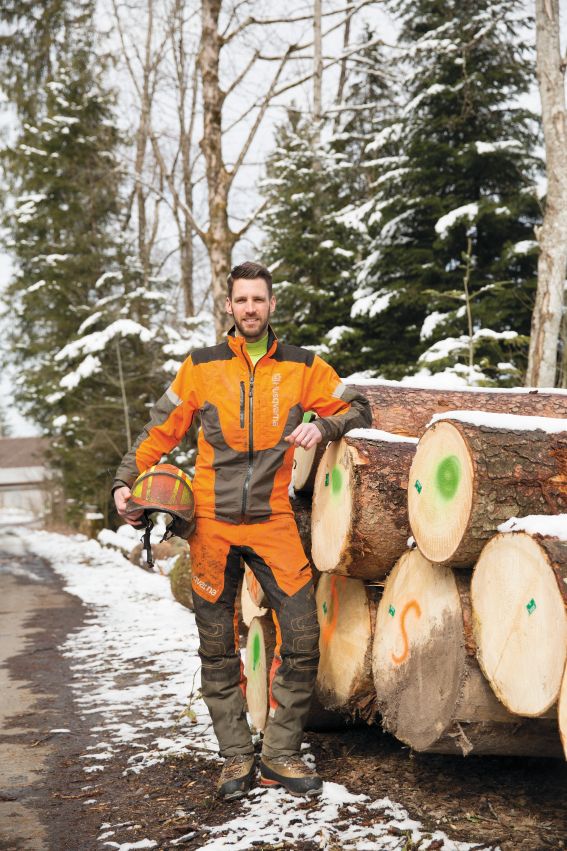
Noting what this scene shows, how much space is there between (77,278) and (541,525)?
17939mm

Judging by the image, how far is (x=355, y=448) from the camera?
11.7 feet

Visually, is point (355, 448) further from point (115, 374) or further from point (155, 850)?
point (115, 374)

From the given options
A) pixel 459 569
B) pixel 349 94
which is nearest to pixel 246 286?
pixel 459 569

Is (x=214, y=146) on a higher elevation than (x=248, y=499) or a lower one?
higher

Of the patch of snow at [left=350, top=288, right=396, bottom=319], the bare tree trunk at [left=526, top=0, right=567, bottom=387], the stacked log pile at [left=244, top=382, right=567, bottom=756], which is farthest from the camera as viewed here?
the patch of snow at [left=350, top=288, right=396, bottom=319]

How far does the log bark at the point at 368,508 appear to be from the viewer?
3.50 metres

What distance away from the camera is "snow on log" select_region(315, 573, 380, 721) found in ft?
12.3

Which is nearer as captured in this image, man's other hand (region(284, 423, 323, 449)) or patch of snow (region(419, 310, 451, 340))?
man's other hand (region(284, 423, 323, 449))

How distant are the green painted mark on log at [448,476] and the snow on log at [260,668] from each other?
1672 mm

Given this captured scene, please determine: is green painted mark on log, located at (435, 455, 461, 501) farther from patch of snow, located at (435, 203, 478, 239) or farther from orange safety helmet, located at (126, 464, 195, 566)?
patch of snow, located at (435, 203, 478, 239)

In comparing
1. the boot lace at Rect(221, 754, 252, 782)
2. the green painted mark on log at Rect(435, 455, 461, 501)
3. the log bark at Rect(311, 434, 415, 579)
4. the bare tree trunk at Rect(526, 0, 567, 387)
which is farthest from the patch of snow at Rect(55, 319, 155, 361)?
the green painted mark on log at Rect(435, 455, 461, 501)

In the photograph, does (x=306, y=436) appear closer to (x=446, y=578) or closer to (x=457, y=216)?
(x=446, y=578)

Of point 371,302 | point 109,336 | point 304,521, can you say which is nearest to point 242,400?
point 304,521

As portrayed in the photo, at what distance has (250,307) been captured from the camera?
11.8 feet
